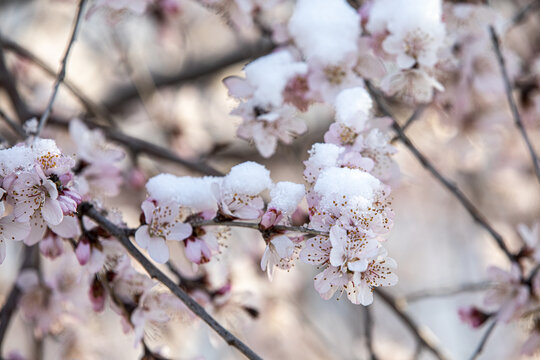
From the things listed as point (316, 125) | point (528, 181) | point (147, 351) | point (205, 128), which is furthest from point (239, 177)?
point (528, 181)

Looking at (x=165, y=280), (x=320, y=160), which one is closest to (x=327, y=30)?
(x=320, y=160)

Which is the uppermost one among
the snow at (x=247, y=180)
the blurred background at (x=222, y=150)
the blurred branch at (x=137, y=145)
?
the snow at (x=247, y=180)

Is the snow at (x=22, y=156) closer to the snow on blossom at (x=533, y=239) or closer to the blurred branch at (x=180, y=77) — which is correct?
the snow on blossom at (x=533, y=239)

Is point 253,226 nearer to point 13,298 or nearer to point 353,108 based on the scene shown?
point 353,108

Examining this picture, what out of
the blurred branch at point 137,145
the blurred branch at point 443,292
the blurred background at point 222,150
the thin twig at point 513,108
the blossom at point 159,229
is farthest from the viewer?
the blurred background at point 222,150

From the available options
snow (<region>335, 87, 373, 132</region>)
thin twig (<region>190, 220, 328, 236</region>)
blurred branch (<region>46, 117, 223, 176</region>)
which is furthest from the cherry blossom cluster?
blurred branch (<region>46, 117, 223, 176</region>)

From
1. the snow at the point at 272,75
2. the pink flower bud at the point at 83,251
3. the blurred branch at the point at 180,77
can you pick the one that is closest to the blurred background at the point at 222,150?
the blurred branch at the point at 180,77
